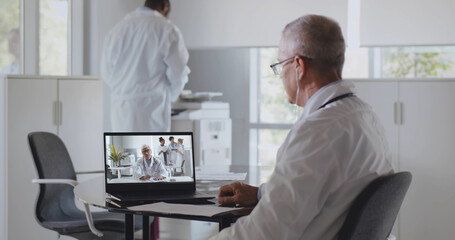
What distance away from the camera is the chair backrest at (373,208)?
4.79 feet

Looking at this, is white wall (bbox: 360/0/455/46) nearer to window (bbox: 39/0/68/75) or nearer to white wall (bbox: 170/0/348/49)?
white wall (bbox: 170/0/348/49)

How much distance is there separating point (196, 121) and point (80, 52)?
115 centimetres

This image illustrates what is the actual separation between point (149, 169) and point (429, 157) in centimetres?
250

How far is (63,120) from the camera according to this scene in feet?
13.6

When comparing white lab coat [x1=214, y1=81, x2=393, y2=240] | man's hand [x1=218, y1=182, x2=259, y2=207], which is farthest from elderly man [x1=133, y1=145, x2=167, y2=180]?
white lab coat [x1=214, y1=81, x2=393, y2=240]

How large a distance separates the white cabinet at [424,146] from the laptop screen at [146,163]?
230 cm

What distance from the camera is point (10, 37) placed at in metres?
4.63

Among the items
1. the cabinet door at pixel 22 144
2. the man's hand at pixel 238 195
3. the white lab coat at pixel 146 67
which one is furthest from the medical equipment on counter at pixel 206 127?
the man's hand at pixel 238 195

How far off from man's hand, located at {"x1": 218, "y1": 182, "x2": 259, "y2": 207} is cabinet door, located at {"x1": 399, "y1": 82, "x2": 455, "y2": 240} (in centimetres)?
241

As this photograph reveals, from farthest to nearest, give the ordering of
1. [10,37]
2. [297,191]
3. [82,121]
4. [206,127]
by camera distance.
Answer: [206,127]
[10,37]
[82,121]
[297,191]

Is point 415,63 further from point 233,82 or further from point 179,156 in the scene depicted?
point 179,156

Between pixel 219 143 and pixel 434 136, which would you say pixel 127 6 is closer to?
pixel 219 143

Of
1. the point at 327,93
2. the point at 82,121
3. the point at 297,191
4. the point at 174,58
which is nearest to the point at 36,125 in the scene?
the point at 82,121

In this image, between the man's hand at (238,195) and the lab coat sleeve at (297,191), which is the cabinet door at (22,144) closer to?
the man's hand at (238,195)
